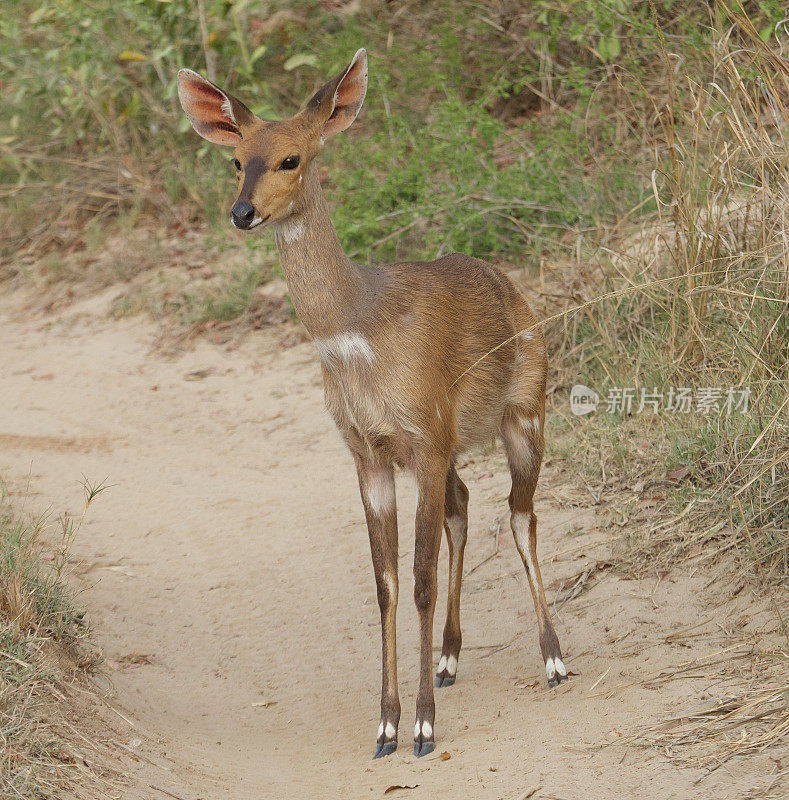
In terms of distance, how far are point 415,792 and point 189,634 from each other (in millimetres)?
2145

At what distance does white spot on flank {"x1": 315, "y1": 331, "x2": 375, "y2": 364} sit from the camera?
4270 millimetres

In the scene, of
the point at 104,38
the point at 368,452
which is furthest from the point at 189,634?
the point at 104,38

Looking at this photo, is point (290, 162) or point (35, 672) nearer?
point (35, 672)

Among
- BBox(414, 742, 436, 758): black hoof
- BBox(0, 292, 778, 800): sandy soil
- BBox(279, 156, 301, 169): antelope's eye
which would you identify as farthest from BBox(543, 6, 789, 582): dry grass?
BBox(414, 742, 436, 758): black hoof

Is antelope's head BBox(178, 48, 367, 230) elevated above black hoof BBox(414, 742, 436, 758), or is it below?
above

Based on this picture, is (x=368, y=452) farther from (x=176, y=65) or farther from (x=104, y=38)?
(x=104, y=38)

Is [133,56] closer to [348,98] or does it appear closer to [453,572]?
[348,98]

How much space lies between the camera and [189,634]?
568cm

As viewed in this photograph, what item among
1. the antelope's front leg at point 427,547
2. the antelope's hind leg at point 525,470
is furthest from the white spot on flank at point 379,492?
the antelope's hind leg at point 525,470

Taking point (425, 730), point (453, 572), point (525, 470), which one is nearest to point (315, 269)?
point (525, 470)

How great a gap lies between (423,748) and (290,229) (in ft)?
6.61

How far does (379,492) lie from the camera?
453 centimetres

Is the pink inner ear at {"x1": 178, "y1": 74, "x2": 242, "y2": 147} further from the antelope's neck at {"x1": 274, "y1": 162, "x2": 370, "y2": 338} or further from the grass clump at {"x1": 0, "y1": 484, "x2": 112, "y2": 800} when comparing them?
the grass clump at {"x1": 0, "y1": 484, "x2": 112, "y2": 800}

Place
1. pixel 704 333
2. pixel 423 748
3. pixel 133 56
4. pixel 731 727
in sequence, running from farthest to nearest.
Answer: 1. pixel 133 56
2. pixel 704 333
3. pixel 423 748
4. pixel 731 727
